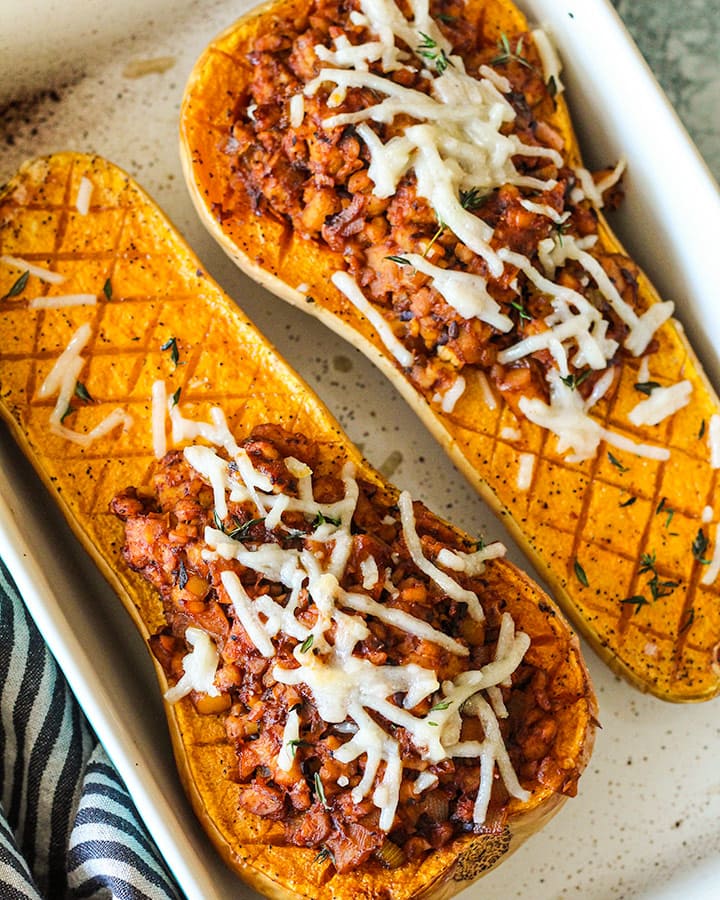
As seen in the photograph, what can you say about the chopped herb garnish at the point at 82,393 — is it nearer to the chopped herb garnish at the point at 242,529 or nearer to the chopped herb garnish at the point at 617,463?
the chopped herb garnish at the point at 242,529

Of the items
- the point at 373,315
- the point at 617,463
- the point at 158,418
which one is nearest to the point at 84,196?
the point at 158,418

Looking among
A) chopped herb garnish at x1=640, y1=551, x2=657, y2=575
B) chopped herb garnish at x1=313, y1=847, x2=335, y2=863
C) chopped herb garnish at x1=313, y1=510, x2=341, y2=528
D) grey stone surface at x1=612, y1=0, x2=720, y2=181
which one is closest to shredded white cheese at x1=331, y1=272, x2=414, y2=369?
chopped herb garnish at x1=313, y1=510, x2=341, y2=528

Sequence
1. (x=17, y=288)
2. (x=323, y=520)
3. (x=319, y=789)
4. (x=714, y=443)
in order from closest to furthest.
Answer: (x=319, y=789) < (x=323, y=520) < (x=17, y=288) < (x=714, y=443)

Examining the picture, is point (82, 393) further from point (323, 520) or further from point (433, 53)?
point (433, 53)

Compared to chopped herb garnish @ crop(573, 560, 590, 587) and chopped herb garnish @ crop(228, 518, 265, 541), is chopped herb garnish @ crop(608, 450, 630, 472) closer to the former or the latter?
chopped herb garnish @ crop(573, 560, 590, 587)

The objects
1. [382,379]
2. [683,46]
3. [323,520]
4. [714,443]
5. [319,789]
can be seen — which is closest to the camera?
[319,789]

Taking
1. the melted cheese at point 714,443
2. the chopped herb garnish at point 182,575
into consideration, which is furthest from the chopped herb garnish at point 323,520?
the melted cheese at point 714,443
